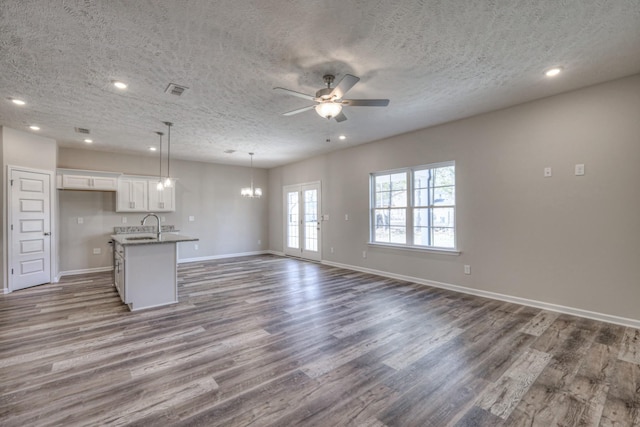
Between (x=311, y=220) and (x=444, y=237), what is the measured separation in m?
3.62

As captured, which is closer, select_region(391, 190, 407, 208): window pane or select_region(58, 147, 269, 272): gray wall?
select_region(391, 190, 407, 208): window pane

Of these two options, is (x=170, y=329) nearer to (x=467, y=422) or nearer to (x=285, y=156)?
(x=467, y=422)

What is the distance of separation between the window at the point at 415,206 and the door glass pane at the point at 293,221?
2764mm

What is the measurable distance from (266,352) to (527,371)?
7.12ft

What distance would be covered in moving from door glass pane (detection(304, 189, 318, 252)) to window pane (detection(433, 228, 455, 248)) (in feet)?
10.6

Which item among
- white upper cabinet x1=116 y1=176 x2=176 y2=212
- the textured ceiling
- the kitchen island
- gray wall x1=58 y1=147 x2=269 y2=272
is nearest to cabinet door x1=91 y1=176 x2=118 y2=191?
white upper cabinet x1=116 y1=176 x2=176 y2=212

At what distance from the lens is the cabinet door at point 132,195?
254 inches

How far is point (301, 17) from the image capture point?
222 cm

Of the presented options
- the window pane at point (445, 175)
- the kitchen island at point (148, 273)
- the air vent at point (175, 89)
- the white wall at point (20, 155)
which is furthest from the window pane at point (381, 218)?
the white wall at point (20, 155)

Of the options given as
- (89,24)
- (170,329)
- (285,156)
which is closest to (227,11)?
(89,24)

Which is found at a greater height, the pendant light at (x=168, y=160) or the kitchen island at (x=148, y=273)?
the pendant light at (x=168, y=160)

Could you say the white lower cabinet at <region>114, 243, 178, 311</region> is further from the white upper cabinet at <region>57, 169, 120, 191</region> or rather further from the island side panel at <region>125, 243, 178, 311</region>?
the white upper cabinet at <region>57, 169, 120, 191</region>

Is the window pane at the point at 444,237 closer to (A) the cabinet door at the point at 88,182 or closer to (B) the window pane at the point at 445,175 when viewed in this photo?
(B) the window pane at the point at 445,175

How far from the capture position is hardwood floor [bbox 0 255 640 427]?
1.87 m
